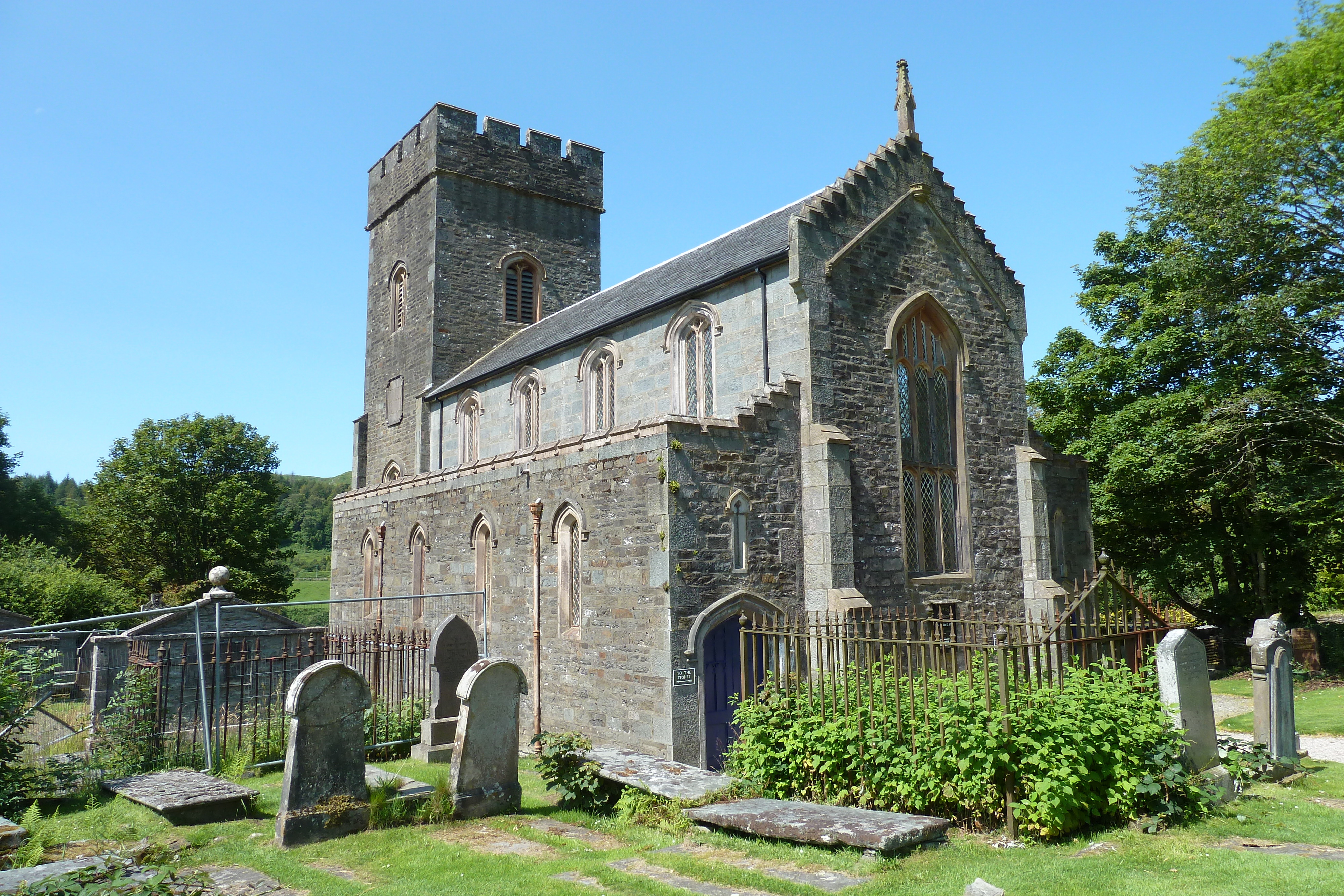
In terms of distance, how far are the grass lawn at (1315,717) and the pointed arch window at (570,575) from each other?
1087 centimetres

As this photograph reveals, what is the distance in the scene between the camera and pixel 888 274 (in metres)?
17.1

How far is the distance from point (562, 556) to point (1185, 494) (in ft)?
62.9

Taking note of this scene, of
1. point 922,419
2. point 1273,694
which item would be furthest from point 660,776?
point 922,419

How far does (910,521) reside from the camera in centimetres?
1658

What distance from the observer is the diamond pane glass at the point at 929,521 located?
663 inches

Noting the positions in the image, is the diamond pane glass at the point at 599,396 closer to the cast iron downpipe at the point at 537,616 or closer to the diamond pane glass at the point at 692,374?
the diamond pane glass at the point at 692,374

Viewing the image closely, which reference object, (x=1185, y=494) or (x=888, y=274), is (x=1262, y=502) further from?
(x=888, y=274)

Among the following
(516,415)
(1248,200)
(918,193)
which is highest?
(1248,200)

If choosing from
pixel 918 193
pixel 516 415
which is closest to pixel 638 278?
pixel 516 415

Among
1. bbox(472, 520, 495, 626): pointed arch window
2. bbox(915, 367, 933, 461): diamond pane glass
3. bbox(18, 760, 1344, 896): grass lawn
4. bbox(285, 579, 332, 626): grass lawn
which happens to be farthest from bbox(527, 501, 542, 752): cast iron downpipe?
bbox(285, 579, 332, 626): grass lawn

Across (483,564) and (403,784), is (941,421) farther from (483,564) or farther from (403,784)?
(403,784)

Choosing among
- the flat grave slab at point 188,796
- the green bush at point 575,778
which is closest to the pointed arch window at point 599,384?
the green bush at point 575,778

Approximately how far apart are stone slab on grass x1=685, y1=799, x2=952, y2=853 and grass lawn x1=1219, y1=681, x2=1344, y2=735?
8.81 metres

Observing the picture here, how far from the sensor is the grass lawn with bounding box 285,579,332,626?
46.3 metres
